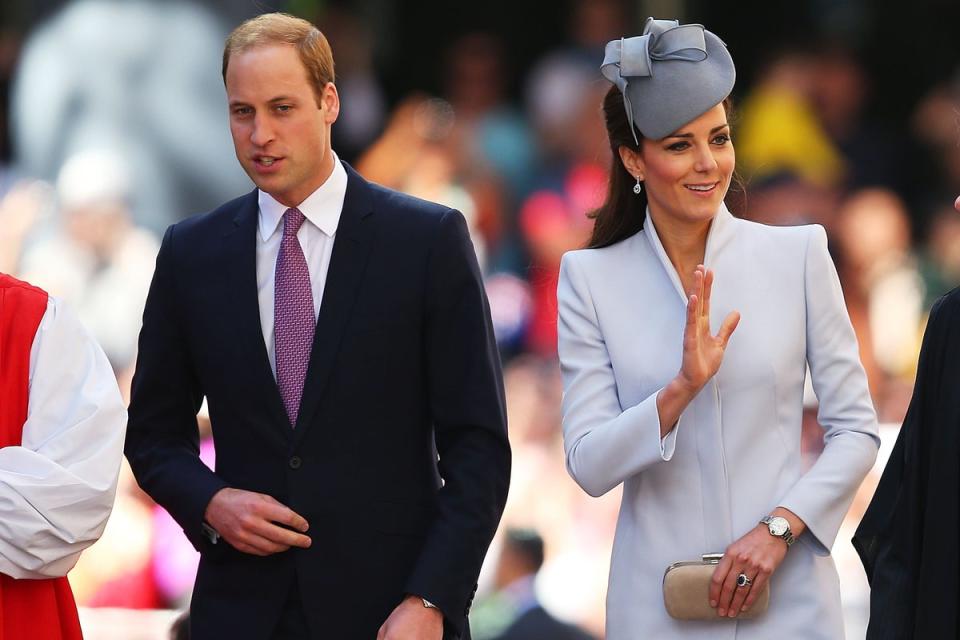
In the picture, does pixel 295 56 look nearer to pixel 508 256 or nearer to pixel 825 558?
pixel 825 558

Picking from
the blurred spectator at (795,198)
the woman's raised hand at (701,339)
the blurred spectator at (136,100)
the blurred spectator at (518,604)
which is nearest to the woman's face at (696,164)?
the woman's raised hand at (701,339)

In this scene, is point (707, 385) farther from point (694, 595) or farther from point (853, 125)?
point (853, 125)

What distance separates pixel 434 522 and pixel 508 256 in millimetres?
4676

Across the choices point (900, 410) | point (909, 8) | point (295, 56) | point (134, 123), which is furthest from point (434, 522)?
point (909, 8)

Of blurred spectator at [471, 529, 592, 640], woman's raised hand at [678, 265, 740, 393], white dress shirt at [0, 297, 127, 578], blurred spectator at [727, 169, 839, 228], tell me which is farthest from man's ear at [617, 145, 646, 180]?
blurred spectator at [727, 169, 839, 228]

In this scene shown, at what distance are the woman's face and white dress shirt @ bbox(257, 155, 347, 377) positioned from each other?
0.69 meters

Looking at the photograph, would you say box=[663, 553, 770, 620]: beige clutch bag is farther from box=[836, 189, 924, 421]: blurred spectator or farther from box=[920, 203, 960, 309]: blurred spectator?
box=[920, 203, 960, 309]: blurred spectator

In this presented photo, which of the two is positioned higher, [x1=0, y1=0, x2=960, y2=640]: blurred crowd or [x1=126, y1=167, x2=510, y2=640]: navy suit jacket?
[x1=0, y1=0, x2=960, y2=640]: blurred crowd

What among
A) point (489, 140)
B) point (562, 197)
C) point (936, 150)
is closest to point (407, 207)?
point (562, 197)

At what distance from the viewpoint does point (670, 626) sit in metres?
3.45

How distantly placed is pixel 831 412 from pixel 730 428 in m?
0.21

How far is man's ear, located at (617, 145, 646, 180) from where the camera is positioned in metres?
3.65

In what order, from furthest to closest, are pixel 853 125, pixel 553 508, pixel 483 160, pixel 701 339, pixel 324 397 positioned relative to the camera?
pixel 853 125 < pixel 483 160 < pixel 553 508 < pixel 324 397 < pixel 701 339

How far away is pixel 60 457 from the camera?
3.36 meters
